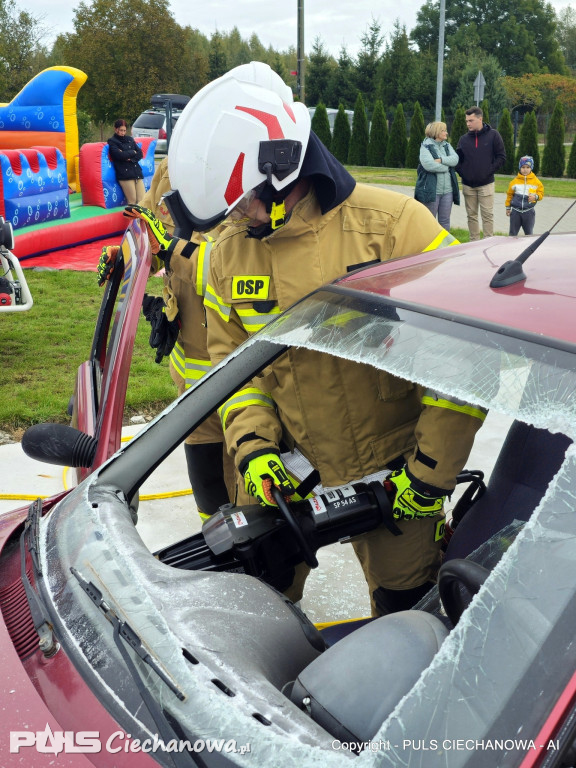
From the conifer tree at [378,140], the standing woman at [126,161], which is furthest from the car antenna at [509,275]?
the conifer tree at [378,140]

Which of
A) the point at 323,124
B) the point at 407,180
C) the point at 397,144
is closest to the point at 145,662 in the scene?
the point at 407,180

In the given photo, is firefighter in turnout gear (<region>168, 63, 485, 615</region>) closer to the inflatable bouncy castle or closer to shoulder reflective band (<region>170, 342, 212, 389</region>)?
shoulder reflective band (<region>170, 342, 212, 389</region>)

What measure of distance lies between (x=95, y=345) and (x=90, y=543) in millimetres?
1602

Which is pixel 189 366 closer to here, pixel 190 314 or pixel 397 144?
pixel 190 314

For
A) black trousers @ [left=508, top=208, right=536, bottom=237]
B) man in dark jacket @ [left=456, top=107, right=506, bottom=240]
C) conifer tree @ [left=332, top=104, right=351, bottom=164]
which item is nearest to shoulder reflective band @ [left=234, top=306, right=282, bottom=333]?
black trousers @ [left=508, top=208, right=536, bottom=237]

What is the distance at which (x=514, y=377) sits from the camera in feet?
4.39

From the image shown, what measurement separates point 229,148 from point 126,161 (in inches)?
386

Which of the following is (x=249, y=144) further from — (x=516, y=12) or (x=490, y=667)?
(x=516, y=12)

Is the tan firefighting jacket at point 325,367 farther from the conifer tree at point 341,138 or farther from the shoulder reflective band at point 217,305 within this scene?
the conifer tree at point 341,138

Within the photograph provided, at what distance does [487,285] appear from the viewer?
5.26ft

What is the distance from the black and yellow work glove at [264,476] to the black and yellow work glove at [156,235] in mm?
1048

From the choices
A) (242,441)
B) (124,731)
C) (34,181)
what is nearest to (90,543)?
(124,731)

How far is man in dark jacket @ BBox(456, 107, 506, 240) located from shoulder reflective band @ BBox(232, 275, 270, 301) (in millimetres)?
8863

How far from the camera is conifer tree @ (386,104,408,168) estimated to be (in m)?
23.1
